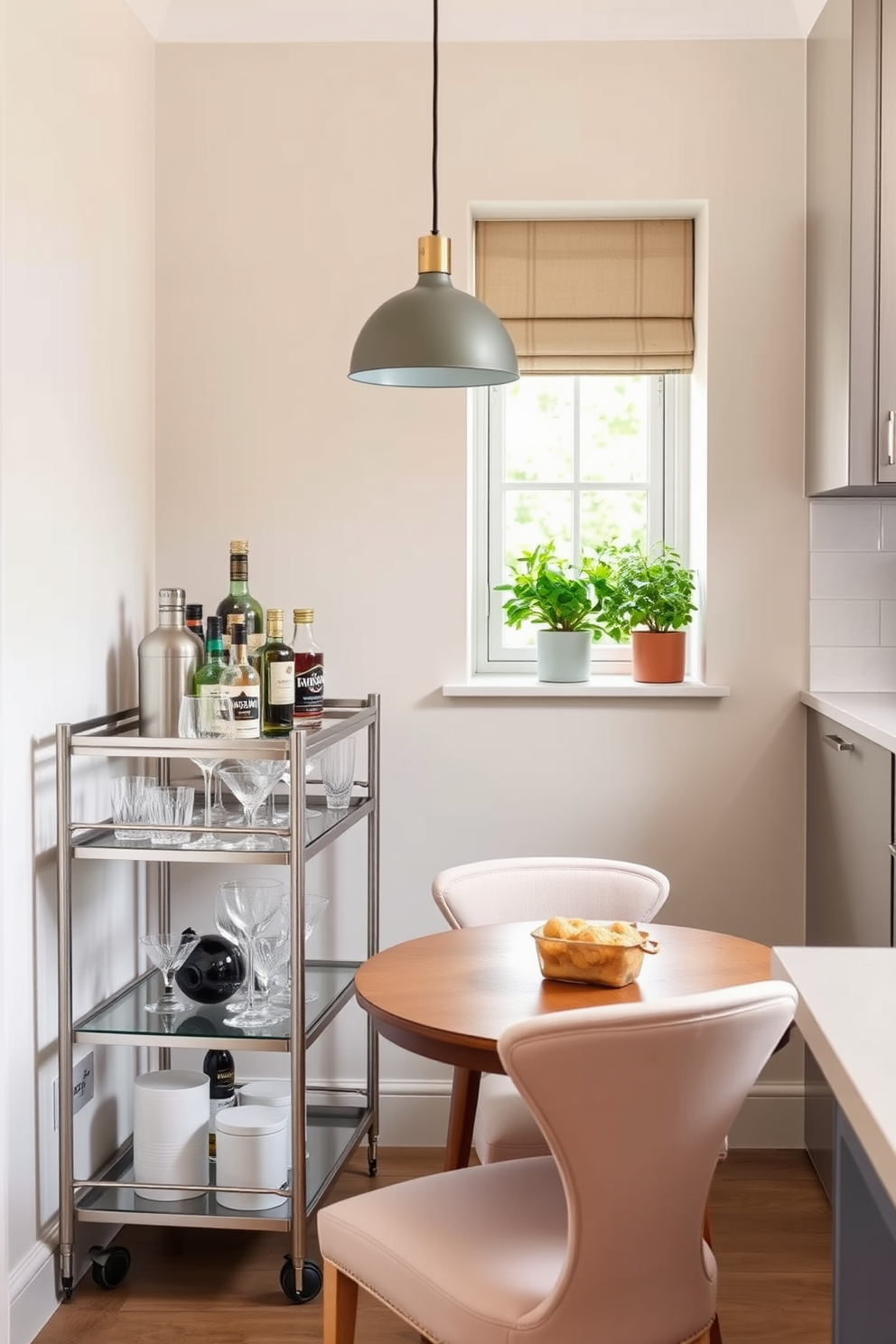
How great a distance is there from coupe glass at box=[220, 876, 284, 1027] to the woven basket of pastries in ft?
2.25

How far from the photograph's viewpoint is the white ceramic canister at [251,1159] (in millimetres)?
2424

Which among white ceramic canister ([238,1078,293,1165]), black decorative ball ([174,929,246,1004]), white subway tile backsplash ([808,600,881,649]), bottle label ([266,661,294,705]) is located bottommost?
white ceramic canister ([238,1078,293,1165])

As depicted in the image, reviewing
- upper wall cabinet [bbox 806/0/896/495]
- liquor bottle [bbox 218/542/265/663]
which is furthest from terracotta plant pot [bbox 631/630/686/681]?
liquor bottle [bbox 218/542/265/663]

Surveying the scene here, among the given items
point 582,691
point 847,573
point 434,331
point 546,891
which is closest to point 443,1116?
point 546,891

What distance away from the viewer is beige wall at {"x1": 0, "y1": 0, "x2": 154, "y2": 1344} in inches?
87.0

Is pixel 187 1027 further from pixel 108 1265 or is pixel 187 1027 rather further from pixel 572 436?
pixel 572 436

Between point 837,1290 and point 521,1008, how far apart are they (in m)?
0.73

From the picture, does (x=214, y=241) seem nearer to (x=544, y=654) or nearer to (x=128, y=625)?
(x=128, y=625)

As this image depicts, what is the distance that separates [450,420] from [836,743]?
1.18 m

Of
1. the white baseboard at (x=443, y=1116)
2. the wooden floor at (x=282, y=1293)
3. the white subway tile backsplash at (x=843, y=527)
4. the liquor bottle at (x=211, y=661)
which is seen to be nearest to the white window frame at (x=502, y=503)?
the white subway tile backsplash at (x=843, y=527)

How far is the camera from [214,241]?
10.0ft

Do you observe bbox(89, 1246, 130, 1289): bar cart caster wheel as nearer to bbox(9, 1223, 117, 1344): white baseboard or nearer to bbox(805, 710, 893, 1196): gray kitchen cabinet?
bbox(9, 1223, 117, 1344): white baseboard

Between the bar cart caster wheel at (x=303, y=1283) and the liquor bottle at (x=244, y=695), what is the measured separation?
999mm

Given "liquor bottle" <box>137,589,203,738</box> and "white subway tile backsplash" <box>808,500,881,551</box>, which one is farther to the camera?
"white subway tile backsplash" <box>808,500,881,551</box>
